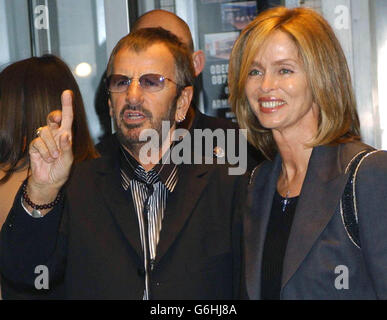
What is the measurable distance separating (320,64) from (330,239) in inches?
24.6

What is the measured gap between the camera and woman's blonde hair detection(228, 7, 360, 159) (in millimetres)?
2625

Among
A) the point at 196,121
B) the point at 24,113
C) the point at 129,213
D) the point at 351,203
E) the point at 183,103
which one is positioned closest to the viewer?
the point at 351,203

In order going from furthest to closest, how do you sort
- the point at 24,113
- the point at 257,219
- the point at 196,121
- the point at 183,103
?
the point at 196,121
the point at 24,113
the point at 183,103
the point at 257,219

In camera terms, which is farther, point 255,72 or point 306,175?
point 255,72

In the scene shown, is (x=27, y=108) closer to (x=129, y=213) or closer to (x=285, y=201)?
(x=129, y=213)

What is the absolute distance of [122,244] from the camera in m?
2.49

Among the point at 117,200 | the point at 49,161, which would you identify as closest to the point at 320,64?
the point at 117,200

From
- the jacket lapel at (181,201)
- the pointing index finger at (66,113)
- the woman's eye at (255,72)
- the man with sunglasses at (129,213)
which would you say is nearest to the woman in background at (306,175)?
the woman's eye at (255,72)

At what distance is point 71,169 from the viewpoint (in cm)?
260

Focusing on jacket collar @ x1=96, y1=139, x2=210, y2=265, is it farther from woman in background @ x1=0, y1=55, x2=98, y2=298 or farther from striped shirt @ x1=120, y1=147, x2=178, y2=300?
woman in background @ x1=0, y1=55, x2=98, y2=298

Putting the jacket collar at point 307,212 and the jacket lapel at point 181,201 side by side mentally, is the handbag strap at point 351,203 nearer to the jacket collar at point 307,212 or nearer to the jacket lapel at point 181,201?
the jacket collar at point 307,212

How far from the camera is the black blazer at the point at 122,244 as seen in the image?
2.44 m

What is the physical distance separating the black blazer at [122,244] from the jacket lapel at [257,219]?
0.19 ft
